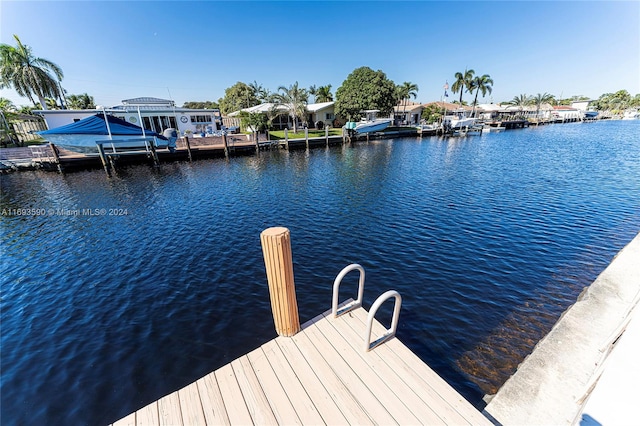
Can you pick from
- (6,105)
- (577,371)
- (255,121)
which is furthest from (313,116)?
(577,371)

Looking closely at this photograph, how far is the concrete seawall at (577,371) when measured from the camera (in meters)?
2.85

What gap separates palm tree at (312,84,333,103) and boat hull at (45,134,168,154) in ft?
151

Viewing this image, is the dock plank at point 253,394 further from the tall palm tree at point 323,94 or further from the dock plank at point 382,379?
the tall palm tree at point 323,94

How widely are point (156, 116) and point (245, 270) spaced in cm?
3563

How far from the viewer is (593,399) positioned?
291 centimetres

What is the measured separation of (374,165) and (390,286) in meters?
19.8

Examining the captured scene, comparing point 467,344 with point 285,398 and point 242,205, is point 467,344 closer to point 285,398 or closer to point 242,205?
point 285,398

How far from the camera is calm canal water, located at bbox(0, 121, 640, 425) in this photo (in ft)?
17.3

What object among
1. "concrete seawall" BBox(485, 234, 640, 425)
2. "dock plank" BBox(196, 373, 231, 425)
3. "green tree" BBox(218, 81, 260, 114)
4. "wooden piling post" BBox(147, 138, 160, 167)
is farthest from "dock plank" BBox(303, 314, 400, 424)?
"green tree" BBox(218, 81, 260, 114)

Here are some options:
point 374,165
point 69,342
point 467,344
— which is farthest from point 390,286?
point 374,165

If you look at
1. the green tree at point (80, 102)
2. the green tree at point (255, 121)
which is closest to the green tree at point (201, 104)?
the green tree at point (80, 102)

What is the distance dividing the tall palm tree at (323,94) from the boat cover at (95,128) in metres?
47.7

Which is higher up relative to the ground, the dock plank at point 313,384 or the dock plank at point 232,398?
the dock plank at point 232,398

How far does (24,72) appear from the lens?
33.9 meters
